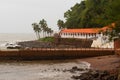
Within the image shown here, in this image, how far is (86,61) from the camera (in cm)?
5819

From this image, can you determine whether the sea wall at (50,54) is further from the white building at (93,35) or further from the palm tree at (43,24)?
the palm tree at (43,24)

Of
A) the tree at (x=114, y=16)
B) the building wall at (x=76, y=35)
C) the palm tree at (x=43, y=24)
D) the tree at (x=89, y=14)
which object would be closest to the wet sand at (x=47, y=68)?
the tree at (x=114, y=16)

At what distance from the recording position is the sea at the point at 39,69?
144ft

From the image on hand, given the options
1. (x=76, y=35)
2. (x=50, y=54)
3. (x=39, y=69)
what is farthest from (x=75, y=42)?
(x=39, y=69)

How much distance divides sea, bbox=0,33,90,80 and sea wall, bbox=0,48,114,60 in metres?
1.31

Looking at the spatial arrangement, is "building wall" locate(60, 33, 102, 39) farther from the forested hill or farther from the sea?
the sea

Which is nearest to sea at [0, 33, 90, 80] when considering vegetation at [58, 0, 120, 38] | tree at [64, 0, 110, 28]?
vegetation at [58, 0, 120, 38]

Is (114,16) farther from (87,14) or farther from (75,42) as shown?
(87,14)

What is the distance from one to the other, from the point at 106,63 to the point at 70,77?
1062 centimetres

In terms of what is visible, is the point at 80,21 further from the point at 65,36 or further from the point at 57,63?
the point at 57,63

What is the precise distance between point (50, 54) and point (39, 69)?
1113cm

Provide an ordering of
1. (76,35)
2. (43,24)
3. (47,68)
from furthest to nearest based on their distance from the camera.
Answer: (43,24)
(76,35)
(47,68)

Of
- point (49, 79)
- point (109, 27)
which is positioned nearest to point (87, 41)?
point (109, 27)

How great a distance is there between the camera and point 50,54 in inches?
2437
